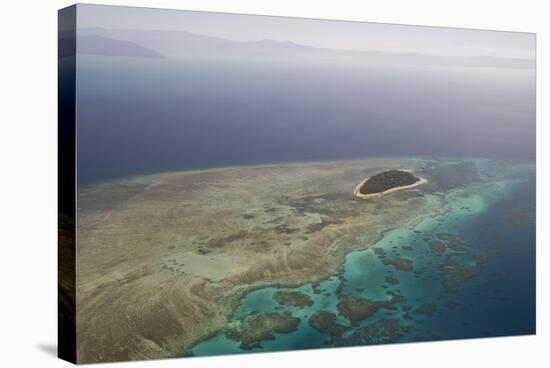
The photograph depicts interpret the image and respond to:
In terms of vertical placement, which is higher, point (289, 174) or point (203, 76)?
point (203, 76)

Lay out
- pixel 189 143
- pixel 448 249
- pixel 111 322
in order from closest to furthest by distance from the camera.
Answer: pixel 111 322
pixel 189 143
pixel 448 249

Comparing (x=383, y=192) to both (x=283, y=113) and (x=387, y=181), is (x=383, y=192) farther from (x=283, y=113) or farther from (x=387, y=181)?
(x=283, y=113)

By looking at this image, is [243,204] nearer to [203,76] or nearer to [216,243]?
[216,243]

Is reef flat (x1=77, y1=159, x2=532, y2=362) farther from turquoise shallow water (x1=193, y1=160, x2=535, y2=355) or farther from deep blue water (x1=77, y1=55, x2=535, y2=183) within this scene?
deep blue water (x1=77, y1=55, x2=535, y2=183)

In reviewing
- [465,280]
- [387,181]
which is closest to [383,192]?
[387,181]

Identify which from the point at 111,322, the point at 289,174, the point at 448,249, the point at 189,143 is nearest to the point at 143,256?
the point at 111,322

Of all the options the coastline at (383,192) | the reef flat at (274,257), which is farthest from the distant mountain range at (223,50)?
the coastline at (383,192)
